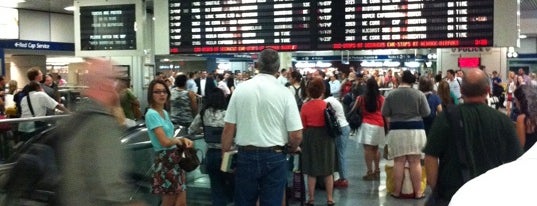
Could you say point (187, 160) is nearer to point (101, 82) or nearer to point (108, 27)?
point (101, 82)

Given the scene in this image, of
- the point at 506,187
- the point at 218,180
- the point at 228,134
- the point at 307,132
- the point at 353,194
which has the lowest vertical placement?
the point at 353,194

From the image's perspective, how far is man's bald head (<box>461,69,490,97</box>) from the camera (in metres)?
3.70

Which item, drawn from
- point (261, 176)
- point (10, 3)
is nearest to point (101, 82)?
point (261, 176)

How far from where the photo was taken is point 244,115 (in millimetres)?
4551

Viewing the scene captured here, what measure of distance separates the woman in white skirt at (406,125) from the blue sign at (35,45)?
1104 centimetres

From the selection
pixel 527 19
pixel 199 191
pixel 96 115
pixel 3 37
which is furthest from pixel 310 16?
pixel 527 19

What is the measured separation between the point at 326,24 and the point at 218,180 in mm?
4378

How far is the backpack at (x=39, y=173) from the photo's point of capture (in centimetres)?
262

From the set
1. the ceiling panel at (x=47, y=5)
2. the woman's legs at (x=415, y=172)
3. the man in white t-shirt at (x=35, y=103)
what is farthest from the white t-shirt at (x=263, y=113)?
the ceiling panel at (x=47, y=5)

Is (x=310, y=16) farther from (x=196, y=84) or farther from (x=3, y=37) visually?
(x=3, y=37)

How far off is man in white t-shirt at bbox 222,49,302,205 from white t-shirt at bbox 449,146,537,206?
347 cm

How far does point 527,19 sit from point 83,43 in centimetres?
2229

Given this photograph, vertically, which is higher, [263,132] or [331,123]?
[263,132]

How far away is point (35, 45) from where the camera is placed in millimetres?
15633
